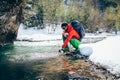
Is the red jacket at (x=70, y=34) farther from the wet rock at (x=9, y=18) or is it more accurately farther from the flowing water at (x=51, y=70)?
the wet rock at (x=9, y=18)

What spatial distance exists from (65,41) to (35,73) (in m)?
4.04

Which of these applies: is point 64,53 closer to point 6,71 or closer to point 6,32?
point 6,71

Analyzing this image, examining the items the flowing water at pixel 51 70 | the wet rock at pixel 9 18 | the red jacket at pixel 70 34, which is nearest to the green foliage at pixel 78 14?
the wet rock at pixel 9 18

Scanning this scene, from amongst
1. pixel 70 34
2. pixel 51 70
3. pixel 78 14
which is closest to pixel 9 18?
pixel 70 34

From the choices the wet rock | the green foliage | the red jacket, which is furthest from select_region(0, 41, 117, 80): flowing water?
the green foliage

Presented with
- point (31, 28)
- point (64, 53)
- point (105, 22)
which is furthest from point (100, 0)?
point (64, 53)

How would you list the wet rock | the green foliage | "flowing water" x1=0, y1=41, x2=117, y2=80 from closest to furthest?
"flowing water" x1=0, y1=41, x2=117, y2=80 → the wet rock → the green foliage

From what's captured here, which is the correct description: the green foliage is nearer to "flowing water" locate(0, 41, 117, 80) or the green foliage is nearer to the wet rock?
the wet rock

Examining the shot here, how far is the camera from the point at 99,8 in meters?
73.9

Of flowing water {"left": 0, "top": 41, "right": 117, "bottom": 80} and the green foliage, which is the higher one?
flowing water {"left": 0, "top": 41, "right": 117, "bottom": 80}

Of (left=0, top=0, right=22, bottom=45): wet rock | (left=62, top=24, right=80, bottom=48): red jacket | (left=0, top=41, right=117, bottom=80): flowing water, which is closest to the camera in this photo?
(left=0, top=41, right=117, bottom=80): flowing water

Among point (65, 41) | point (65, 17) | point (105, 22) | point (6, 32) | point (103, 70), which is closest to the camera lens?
point (103, 70)

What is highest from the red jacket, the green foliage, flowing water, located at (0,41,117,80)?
the red jacket

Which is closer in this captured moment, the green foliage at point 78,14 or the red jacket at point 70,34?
the red jacket at point 70,34
